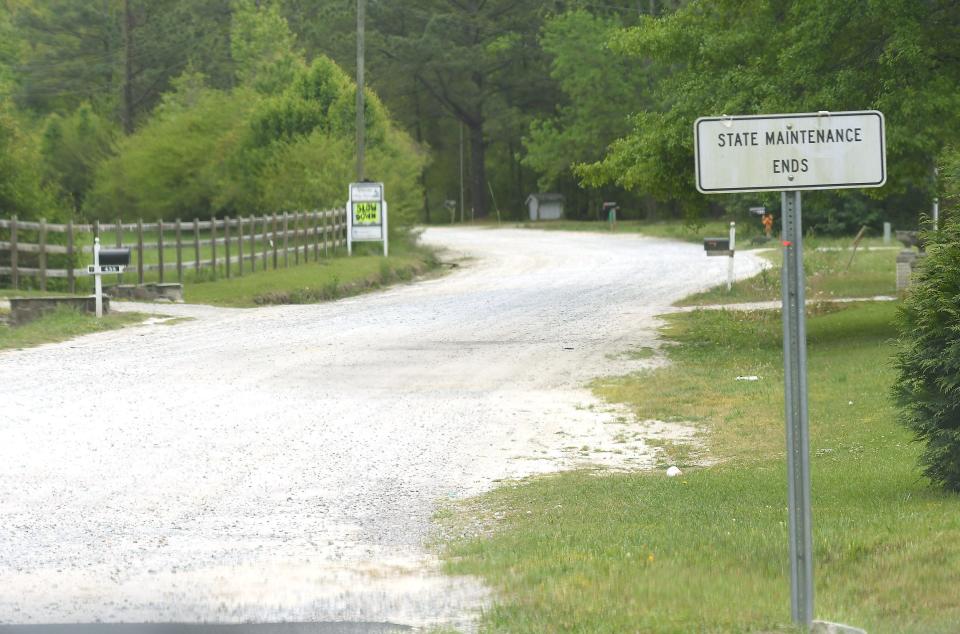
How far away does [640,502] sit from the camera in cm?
976

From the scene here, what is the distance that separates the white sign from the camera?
21.0 feet

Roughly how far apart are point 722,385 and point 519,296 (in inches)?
553

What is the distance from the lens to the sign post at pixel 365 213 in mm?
39875

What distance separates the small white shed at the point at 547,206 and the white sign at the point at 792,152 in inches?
3274

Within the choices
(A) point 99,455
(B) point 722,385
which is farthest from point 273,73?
(A) point 99,455

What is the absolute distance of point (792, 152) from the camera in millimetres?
6430

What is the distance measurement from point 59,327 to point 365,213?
1813 cm

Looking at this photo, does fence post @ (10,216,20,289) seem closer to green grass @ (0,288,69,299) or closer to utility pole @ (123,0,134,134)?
green grass @ (0,288,69,299)

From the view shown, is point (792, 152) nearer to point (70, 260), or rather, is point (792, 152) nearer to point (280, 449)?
point (280, 449)

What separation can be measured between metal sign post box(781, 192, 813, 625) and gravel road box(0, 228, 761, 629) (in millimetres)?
1539

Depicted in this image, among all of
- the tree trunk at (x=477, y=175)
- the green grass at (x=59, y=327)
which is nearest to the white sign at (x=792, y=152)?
the green grass at (x=59, y=327)

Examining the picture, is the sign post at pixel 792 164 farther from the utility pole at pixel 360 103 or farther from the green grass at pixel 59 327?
the utility pole at pixel 360 103

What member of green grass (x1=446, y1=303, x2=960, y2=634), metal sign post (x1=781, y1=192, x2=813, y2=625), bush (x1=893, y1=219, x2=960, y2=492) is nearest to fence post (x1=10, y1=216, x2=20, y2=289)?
green grass (x1=446, y1=303, x2=960, y2=634)

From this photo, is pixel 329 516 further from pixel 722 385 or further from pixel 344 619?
pixel 722 385
